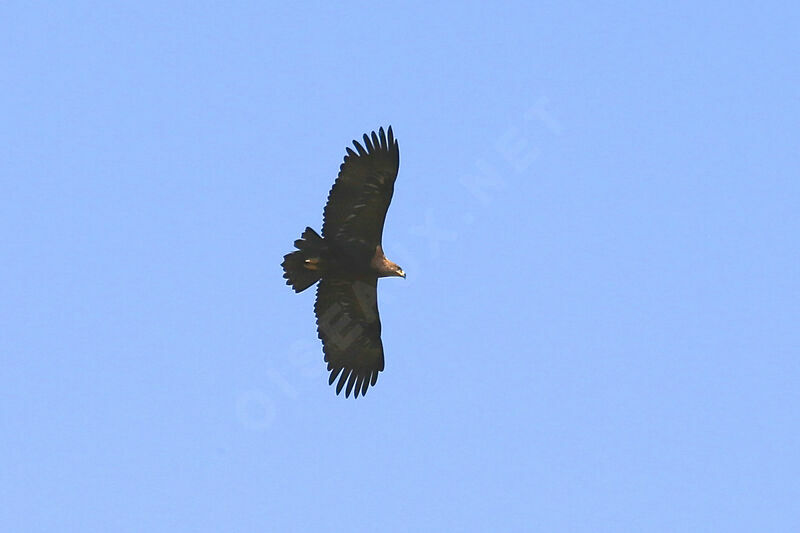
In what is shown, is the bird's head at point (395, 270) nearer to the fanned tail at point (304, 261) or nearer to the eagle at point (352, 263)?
the eagle at point (352, 263)

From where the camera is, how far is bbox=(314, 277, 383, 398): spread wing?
73.0ft

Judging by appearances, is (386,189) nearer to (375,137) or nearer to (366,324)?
(375,137)

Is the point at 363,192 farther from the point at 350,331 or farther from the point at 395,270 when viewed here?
the point at 350,331

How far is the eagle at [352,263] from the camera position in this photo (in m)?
20.9

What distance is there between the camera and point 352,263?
21484 mm

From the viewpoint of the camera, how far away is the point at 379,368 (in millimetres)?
22969

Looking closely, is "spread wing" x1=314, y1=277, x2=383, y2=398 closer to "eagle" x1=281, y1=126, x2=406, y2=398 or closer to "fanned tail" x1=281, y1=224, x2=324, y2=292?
"eagle" x1=281, y1=126, x2=406, y2=398

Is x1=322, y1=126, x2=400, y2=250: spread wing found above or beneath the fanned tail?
above

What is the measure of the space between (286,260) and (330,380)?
Answer: 9.53 feet

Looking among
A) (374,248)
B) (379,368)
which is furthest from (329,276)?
(379,368)

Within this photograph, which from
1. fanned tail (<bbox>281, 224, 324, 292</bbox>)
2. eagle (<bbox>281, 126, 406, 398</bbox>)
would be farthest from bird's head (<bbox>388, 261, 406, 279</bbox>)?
fanned tail (<bbox>281, 224, 324, 292</bbox>)

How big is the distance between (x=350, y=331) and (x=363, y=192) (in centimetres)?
285

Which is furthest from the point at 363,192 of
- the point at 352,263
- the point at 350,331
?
the point at 350,331

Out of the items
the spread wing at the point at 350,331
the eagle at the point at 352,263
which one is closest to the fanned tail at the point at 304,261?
the eagle at the point at 352,263
